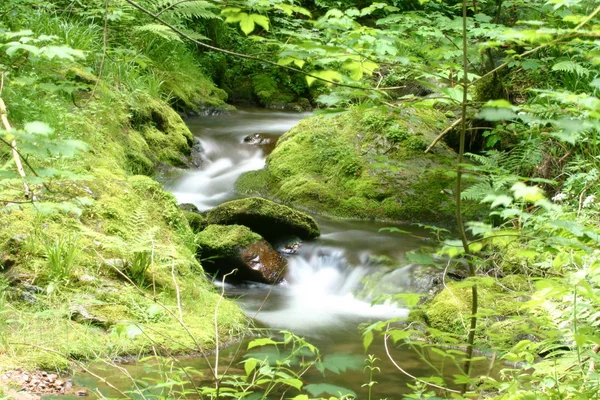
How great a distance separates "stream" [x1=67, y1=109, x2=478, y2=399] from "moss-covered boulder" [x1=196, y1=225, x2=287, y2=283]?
0.43ft

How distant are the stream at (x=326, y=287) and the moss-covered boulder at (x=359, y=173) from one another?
0.35 metres

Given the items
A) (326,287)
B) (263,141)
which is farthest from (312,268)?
(263,141)

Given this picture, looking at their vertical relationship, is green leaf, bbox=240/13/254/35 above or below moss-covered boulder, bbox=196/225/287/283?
above

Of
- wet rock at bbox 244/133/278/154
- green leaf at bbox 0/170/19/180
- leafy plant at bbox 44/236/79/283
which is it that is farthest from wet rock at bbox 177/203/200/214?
green leaf at bbox 0/170/19/180

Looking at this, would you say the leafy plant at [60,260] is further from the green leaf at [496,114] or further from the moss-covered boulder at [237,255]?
the green leaf at [496,114]

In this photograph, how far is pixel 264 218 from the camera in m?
6.73

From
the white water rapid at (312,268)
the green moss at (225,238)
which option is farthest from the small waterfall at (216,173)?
the green moss at (225,238)

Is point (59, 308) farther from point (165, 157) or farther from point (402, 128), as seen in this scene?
point (402, 128)

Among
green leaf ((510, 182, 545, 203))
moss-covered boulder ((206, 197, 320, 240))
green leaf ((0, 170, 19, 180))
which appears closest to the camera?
green leaf ((510, 182, 545, 203))

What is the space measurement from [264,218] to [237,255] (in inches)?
34.1

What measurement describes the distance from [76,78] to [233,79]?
6912 mm

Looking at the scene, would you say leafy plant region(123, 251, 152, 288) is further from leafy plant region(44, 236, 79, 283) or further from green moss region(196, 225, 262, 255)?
green moss region(196, 225, 262, 255)

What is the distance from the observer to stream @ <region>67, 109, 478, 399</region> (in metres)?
4.04

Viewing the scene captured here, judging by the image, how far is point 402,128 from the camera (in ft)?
28.6
